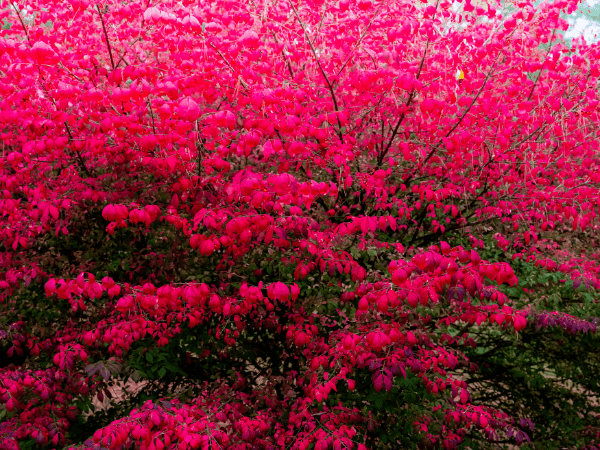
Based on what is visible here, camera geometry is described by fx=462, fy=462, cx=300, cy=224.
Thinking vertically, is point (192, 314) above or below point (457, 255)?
below

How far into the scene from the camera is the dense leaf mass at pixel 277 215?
158 inches

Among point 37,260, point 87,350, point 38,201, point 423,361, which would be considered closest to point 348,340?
point 423,361

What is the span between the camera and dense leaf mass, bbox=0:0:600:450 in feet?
13.2

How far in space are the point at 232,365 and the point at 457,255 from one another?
354 cm

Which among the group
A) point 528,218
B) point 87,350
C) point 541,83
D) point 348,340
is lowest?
point 87,350

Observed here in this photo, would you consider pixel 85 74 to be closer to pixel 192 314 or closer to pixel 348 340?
pixel 192 314

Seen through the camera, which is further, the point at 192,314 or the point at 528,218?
the point at 528,218

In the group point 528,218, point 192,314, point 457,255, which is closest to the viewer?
point 457,255

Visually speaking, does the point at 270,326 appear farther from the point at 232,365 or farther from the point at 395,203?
the point at 395,203

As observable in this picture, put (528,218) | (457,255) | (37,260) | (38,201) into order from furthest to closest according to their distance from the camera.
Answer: (528,218) → (37,260) → (38,201) → (457,255)

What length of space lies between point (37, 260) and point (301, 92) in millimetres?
3803

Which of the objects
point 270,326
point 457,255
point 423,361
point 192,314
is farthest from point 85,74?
point 423,361

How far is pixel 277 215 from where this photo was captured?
4.99 m

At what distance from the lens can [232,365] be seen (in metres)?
6.18
